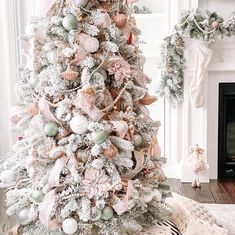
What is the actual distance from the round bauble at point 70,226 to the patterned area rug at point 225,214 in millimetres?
1500

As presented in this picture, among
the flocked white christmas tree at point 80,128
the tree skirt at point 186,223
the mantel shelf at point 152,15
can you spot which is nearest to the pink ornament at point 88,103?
the flocked white christmas tree at point 80,128

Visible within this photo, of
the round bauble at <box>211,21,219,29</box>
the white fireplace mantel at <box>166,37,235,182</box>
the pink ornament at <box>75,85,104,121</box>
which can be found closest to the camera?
the pink ornament at <box>75,85,104,121</box>

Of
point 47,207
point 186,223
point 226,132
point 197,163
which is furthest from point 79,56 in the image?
point 226,132

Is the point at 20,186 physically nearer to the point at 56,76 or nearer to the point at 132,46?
the point at 56,76

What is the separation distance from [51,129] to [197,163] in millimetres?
2351

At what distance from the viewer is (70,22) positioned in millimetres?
1670

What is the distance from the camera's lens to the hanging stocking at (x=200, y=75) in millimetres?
3756

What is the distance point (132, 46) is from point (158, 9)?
251 cm

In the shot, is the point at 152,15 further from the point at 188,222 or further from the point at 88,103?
the point at 88,103

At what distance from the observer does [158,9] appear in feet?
13.7

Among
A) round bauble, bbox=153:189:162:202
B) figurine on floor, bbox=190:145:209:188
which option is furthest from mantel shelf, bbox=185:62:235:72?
round bauble, bbox=153:189:162:202

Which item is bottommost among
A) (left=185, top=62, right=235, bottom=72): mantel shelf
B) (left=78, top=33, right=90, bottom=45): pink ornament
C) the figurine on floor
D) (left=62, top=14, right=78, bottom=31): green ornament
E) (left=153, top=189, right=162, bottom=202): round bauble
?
the figurine on floor

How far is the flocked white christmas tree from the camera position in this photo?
170 centimetres

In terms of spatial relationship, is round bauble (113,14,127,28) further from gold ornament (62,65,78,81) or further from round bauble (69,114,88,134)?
round bauble (69,114,88,134)
